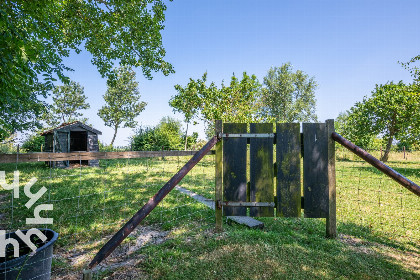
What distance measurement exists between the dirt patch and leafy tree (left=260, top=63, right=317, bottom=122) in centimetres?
3151

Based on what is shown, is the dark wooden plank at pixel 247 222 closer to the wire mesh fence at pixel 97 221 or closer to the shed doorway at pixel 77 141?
the wire mesh fence at pixel 97 221

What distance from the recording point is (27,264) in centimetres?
195

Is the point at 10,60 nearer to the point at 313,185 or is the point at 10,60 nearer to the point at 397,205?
the point at 313,185

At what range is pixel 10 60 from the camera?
356 centimetres

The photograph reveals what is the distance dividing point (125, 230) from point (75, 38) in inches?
384

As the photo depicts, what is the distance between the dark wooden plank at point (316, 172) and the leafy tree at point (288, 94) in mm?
30520

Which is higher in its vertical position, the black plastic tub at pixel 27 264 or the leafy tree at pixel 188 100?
the leafy tree at pixel 188 100

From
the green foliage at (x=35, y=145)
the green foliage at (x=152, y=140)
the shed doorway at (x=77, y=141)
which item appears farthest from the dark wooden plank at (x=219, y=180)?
the green foliage at (x=35, y=145)

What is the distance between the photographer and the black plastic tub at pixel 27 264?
1847mm

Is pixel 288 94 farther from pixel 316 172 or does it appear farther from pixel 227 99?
pixel 316 172

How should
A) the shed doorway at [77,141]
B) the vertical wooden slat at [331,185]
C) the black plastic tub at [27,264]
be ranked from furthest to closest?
the shed doorway at [77,141]
the vertical wooden slat at [331,185]
the black plastic tub at [27,264]

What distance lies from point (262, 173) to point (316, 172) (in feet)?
2.91

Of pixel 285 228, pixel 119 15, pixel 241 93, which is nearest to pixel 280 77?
pixel 241 93

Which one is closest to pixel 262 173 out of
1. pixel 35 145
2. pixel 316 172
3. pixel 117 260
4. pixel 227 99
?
pixel 316 172
